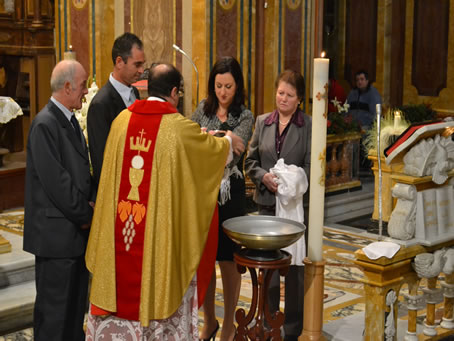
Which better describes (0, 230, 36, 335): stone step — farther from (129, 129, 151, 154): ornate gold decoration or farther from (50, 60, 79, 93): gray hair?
(129, 129, 151, 154): ornate gold decoration

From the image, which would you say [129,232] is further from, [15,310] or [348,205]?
[348,205]

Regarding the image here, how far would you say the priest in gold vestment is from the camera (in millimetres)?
3754

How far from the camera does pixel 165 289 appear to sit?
12.3ft

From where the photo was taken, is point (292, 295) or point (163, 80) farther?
point (292, 295)

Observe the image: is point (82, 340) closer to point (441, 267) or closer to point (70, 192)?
point (70, 192)

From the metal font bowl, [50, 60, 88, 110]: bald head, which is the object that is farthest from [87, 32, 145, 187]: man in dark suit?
the metal font bowl

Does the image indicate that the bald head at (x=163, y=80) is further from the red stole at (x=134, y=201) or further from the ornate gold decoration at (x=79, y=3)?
the ornate gold decoration at (x=79, y=3)

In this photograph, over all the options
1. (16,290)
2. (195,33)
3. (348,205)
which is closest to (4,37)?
(195,33)

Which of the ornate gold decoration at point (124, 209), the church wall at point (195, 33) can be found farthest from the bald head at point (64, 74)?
the church wall at point (195, 33)

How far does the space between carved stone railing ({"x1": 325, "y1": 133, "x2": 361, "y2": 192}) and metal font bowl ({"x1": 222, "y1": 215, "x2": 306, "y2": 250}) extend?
17.1ft

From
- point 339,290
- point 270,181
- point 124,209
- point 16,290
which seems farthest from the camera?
point 339,290

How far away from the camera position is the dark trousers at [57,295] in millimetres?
4078

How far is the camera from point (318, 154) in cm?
388

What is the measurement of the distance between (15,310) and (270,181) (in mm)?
2075
